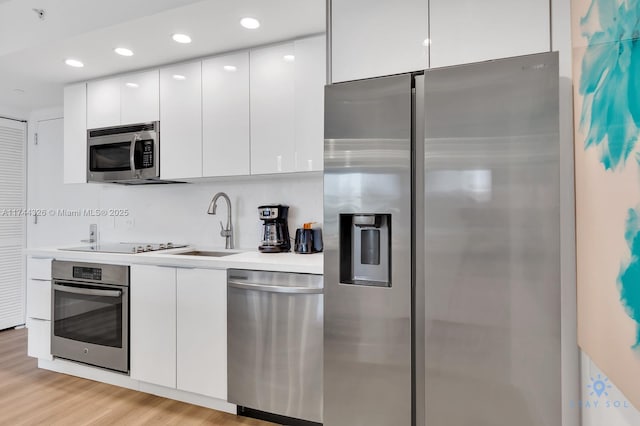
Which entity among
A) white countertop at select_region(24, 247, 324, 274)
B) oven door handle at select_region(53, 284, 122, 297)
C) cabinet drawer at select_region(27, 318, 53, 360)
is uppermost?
white countertop at select_region(24, 247, 324, 274)

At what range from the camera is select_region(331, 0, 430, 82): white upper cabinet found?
165 centimetres

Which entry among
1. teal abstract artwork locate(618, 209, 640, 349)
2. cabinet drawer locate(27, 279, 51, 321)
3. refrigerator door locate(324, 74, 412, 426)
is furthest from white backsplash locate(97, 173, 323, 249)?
teal abstract artwork locate(618, 209, 640, 349)

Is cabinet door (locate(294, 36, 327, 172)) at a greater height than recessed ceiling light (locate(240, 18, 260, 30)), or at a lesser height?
lesser

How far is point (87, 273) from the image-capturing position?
2596 millimetres

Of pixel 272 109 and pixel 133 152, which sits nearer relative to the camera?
pixel 272 109

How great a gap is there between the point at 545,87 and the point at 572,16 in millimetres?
286

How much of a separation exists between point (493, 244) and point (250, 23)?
1773 mm

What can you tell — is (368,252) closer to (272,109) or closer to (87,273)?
(272,109)

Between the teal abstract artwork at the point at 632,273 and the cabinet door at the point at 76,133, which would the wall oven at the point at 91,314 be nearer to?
the cabinet door at the point at 76,133

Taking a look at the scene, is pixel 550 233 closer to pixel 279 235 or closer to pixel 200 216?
pixel 279 235

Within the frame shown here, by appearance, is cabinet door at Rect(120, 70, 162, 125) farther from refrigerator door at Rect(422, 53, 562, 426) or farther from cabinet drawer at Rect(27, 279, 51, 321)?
refrigerator door at Rect(422, 53, 562, 426)

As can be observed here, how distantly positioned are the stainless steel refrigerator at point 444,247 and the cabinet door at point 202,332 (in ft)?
2.47

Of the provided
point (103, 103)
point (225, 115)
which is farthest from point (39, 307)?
point (225, 115)

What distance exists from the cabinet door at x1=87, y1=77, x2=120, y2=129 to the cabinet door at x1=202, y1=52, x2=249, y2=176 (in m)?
0.88
